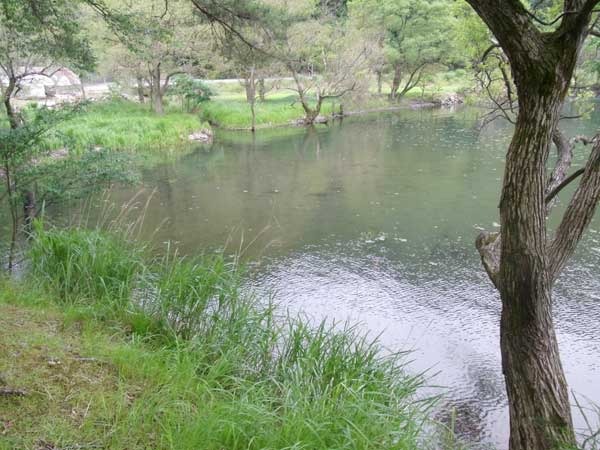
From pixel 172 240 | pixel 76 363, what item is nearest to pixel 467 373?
pixel 76 363

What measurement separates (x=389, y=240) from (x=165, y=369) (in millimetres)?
6513

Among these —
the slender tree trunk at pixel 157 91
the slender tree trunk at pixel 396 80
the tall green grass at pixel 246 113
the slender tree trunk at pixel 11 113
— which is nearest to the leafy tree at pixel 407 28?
the slender tree trunk at pixel 396 80

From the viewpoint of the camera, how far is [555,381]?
308 centimetres

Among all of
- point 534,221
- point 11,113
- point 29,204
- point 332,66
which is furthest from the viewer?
point 332,66

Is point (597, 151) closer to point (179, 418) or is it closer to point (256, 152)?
point (179, 418)

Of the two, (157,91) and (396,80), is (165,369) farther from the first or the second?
(396,80)

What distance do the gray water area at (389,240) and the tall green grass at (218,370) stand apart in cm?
95

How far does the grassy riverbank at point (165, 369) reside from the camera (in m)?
2.17

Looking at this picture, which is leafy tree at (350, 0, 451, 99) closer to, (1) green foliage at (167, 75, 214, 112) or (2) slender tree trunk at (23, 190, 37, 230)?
(1) green foliage at (167, 75, 214, 112)

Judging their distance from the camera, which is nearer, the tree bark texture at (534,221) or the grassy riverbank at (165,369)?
the grassy riverbank at (165,369)

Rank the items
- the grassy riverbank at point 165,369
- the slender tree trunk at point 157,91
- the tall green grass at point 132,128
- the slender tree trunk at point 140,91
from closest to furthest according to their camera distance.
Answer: the grassy riverbank at point 165,369, the tall green grass at point 132,128, the slender tree trunk at point 157,91, the slender tree trunk at point 140,91

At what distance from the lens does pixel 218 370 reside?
2980 millimetres

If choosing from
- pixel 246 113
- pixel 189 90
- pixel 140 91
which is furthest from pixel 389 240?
pixel 140 91

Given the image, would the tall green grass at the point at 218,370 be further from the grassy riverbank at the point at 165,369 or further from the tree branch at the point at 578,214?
the tree branch at the point at 578,214
